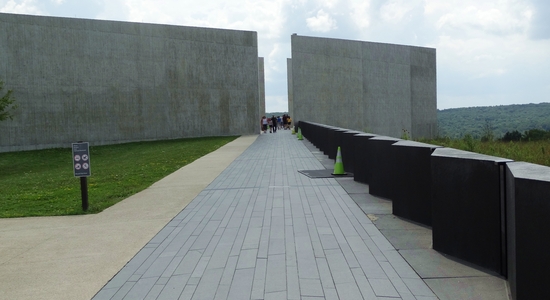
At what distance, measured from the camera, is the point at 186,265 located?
19.8 feet

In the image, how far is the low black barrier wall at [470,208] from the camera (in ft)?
17.8

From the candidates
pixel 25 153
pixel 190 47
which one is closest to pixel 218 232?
pixel 25 153

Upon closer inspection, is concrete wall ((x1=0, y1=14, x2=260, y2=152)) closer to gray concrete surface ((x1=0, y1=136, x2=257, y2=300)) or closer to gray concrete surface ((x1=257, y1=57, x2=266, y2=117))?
gray concrete surface ((x1=257, y1=57, x2=266, y2=117))

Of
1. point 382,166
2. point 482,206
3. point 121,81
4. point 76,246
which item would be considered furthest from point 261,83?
point 482,206

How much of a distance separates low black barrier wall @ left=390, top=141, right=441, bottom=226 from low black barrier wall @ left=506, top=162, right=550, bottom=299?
301 centimetres

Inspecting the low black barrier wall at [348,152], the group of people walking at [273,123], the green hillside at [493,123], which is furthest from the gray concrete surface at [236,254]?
the group of people walking at [273,123]

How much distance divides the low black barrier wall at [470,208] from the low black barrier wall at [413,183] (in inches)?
44.0

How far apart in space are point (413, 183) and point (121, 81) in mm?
35925

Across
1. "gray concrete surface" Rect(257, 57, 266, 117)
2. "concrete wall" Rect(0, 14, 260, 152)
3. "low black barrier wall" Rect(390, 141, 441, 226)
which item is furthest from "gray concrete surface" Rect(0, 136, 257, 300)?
"gray concrete surface" Rect(257, 57, 266, 117)

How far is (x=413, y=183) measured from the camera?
7.91 m

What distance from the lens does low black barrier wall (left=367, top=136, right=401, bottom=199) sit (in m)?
9.32

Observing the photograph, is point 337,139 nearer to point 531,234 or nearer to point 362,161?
point 362,161

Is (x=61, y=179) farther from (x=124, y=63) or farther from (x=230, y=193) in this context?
(x=124, y=63)

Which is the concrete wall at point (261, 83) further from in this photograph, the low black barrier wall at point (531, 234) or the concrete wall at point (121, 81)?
the low black barrier wall at point (531, 234)
